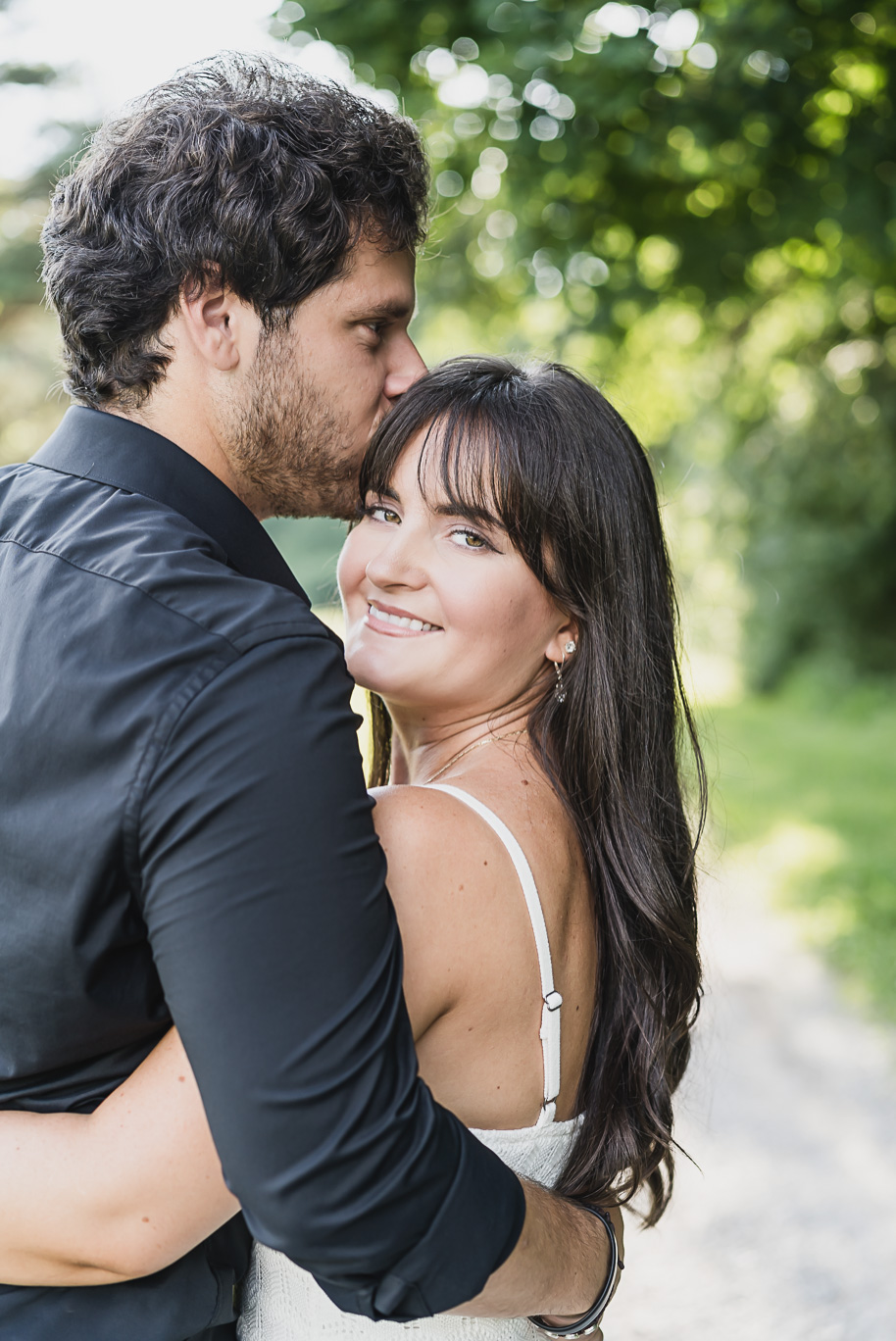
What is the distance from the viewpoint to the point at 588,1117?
2.03 meters

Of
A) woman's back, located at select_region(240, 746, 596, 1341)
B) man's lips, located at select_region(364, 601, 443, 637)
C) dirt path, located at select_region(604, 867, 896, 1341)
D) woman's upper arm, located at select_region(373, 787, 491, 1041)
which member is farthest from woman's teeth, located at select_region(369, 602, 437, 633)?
dirt path, located at select_region(604, 867, 896, 1341)

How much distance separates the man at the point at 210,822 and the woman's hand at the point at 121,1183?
8 centimetres

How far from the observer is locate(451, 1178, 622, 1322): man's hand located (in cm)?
150

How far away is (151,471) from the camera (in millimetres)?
1617

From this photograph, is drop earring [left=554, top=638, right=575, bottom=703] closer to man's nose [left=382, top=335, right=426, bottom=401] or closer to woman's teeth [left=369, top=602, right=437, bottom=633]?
woman's teeth [left=369, top=602, right=437, bottom=633]

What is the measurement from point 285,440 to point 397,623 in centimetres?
39

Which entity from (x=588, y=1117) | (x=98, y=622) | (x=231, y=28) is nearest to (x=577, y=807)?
(x=588, y=1117)

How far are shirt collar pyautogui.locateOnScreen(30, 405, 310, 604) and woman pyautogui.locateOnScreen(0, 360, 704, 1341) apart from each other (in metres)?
→ 0.42

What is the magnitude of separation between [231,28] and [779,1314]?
577cm

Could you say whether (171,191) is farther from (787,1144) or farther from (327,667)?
(787,1144)

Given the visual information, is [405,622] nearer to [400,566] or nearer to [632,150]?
[400,566]

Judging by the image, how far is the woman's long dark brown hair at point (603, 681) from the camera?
2.07 m

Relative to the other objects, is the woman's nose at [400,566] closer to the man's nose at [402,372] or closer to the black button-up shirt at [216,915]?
the man's nose at [402,372]

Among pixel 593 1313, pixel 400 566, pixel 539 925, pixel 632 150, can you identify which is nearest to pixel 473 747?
pixel 400 566
